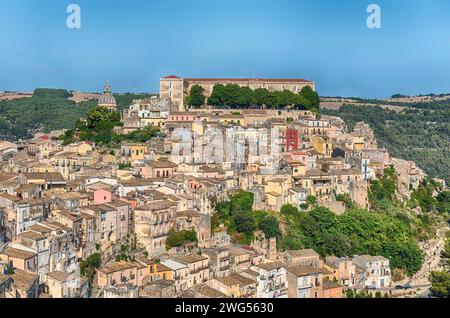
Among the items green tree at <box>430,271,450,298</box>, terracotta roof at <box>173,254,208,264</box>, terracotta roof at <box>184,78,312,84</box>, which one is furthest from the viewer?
terracotta roof at <box>184,78,312,84</box>

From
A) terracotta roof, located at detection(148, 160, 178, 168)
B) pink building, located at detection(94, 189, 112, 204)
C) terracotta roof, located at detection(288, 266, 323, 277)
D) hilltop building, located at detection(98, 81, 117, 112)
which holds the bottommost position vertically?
terracotta roof, located at detection(288, 266, 323, 277)

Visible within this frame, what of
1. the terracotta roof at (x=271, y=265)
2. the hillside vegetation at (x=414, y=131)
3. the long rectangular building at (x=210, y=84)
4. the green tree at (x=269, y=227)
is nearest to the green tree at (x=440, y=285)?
the green tree at (x=269, y=227)

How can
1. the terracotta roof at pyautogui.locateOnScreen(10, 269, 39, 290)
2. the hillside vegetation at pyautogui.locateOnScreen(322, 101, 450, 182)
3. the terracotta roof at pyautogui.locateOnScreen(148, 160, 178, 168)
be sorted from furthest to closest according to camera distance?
the hillside vegetation at pyautogui.locateOnScreen(322, 101, 450, 182) → the terracotta roof at pyautogui.locateOnScreen(148, 160, 178, 168) → the terracotta roof at pyautogui.locateOnScreen(10, 269, 39, 290)

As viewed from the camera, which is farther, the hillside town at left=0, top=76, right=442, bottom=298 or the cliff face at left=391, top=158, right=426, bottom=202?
the cliff face at left=391, top=158, right=426, bottom=202

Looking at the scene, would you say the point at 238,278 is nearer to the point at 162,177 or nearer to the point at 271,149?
the point at 162,177

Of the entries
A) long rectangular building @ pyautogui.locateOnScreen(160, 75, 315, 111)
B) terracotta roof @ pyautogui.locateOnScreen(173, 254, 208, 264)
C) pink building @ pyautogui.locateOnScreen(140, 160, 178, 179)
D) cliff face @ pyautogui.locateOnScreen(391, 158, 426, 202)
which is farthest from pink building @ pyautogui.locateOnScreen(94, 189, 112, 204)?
long rectangular building @ pyautogui.locateOnScreen(160, 75, 315, 111)

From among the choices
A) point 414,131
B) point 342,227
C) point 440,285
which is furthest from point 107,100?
point 414,131

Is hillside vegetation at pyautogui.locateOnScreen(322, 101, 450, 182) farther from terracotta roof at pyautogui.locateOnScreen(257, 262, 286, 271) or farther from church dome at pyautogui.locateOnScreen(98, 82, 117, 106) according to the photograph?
terracotta roof at pyautogui.locateOnScreen(257, 262, 286, 271)

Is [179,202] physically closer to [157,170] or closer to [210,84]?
[157,170]

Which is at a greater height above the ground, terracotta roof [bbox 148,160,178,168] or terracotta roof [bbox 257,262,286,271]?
terracotta roof [bbox 148,160,178,168]
